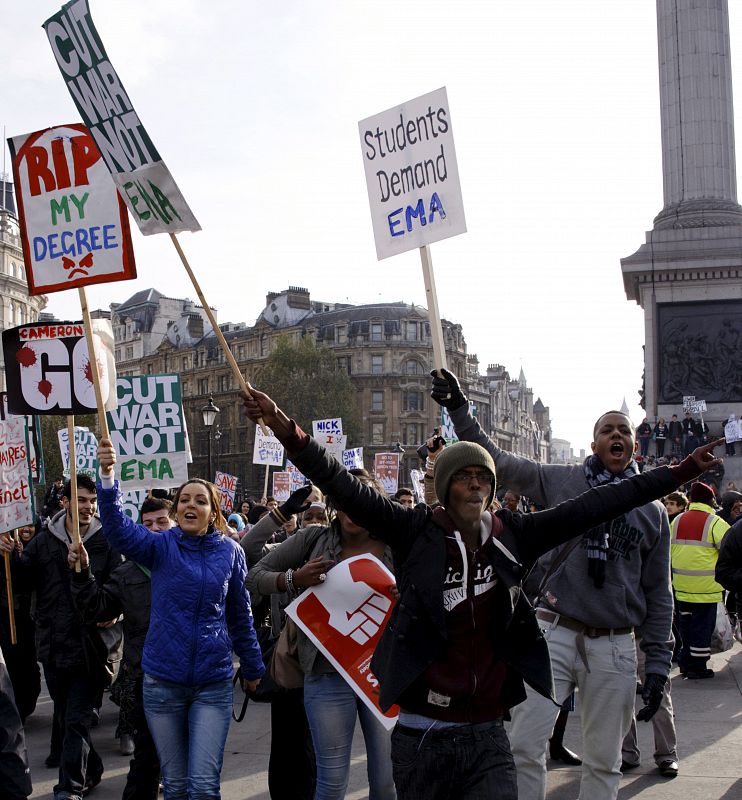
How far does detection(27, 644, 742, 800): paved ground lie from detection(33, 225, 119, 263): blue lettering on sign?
3436 millimetres

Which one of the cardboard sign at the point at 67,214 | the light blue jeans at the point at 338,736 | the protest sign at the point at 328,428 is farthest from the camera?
the protest sign at the point at 328,428

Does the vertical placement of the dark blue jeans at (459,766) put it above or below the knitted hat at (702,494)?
above

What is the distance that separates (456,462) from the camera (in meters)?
4.08

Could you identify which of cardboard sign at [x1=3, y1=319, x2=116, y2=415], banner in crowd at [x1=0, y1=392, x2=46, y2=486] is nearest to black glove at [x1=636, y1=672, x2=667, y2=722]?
cardboard sign at [x1=3, y1=319, x2=116, y2=415]

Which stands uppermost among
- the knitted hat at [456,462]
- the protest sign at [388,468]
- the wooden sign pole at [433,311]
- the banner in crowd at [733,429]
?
the wooden sign pole at [433,311]

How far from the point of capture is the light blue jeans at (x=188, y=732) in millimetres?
5379

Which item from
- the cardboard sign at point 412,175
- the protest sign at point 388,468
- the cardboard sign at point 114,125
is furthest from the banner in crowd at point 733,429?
the cardboard sign at point 114,125

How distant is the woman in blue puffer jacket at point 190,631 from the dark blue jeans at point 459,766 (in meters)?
1.71

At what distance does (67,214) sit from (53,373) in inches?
70.5

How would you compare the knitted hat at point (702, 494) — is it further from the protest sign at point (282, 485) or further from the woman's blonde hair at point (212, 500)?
the protest sign at point (282, 485)

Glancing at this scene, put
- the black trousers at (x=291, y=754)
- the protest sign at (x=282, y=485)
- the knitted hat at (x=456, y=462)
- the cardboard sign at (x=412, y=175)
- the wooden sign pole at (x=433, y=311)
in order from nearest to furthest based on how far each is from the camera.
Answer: the knitted hat at (x=456, y=462), the wooden sign pole at (x=433, y=311), the black trousers at (x=291, y=754), the cardboard sign at (x=412, y=175), the protest sign at (x=282, y=485)

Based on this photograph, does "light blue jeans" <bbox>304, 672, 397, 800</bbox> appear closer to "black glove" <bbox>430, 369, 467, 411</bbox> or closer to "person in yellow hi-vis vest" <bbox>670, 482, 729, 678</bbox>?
"black glove" <bbox>430, 369, 467, 411</bbox>

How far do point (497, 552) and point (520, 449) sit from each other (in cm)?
13932

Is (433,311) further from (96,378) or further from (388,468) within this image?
(388,468)
